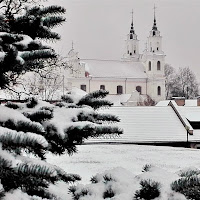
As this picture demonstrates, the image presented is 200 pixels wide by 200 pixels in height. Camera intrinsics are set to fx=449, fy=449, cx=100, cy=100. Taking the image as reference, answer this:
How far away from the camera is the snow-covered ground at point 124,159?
13.8m

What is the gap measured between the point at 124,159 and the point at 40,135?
14.9m

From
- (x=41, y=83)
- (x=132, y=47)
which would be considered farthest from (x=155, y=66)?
(x=41, y=83)

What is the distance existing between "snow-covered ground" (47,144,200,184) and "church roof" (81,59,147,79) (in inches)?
1867

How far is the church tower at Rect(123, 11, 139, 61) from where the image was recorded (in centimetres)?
7400

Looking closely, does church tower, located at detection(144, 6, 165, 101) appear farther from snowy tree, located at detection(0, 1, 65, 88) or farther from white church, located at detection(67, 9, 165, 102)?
snowy tree, located at detection(0, 1, 65, 88)

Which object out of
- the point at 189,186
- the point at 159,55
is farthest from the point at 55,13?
the point at 159,55

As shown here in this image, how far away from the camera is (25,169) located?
1372mm

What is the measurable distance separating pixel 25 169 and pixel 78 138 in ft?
1.46

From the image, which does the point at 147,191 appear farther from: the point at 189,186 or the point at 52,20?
the point at 52,20

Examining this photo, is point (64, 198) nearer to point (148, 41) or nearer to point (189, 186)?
point (189, 186)

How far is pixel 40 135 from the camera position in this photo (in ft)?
4.55

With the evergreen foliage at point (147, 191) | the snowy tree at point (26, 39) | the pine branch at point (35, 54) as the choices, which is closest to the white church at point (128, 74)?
the snowy tree at point (26, 39)

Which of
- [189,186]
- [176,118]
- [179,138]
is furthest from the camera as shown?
[176,118]

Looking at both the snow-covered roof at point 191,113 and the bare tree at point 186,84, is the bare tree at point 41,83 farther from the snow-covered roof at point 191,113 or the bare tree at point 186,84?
the bare tree at point 186,84
